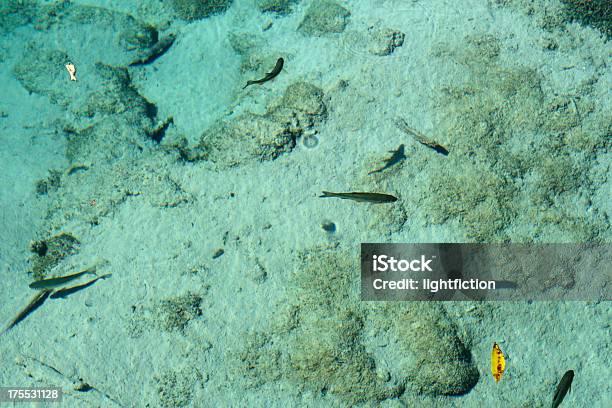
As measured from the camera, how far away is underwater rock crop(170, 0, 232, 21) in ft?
18.3

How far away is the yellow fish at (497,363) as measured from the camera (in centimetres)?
334

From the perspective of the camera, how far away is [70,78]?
17.1 ft

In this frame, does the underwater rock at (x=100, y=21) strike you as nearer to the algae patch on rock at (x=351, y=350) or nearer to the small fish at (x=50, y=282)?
the small fish at (x=50, y=282)

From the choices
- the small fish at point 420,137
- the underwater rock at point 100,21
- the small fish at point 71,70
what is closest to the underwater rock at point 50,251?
the small fish at point 71,70

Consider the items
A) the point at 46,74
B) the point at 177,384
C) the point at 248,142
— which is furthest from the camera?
the point at 46,74

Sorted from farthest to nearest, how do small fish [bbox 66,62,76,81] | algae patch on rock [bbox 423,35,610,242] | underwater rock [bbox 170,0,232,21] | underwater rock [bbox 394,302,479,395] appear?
underwater rock [bbox 170,0,232,21], small fish [bbox 66,62,76,81], algae patch on rock [bbox 423,35,610,242], underwater rock [bbox 394,302,479,395]

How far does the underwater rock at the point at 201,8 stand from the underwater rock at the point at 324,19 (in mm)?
1023

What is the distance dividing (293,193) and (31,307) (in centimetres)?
223

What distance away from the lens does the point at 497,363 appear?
335cm

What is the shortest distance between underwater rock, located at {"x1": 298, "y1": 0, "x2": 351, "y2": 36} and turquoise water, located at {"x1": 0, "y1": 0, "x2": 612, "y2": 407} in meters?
0.03

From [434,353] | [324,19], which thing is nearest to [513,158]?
[434,353]

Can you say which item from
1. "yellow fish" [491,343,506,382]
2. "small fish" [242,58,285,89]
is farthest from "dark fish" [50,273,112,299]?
"yellow fish" [491,343,506,382]

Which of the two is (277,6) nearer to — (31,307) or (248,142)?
(248,142)

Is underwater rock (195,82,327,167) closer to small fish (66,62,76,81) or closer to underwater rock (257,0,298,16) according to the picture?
underwater rock (257,0,298,16)
